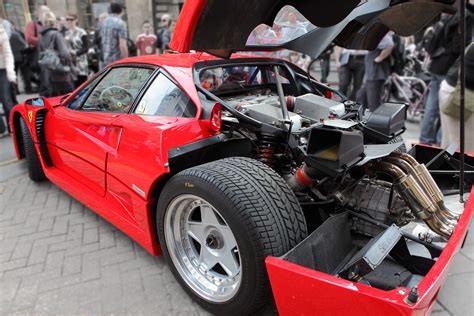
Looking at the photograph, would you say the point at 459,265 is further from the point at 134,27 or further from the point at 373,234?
the point at 134,27

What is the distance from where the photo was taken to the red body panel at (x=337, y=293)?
141cm

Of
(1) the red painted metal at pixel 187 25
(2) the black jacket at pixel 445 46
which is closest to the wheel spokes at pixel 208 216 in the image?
(1) the red painted metal at pixel 187 25

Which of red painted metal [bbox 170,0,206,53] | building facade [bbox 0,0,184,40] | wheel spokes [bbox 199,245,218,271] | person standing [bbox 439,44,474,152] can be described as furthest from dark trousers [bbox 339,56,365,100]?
building facade [bbox 0,0,184,40]

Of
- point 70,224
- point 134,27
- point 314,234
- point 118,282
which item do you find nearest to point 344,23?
point 314,234

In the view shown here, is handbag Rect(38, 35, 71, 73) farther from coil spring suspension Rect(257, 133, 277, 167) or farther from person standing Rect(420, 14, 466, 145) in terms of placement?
person standing Rect(420, 14, 466, 145)

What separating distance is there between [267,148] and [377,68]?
4.33 m

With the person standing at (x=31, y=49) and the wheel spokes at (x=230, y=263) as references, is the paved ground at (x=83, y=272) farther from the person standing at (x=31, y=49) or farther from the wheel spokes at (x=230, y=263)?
the person standing at (x=31, y=49)

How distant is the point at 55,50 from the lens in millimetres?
6191

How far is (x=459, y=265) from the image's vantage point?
8.96 feet

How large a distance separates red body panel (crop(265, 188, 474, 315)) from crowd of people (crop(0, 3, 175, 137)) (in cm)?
589

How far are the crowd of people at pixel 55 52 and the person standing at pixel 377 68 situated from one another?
15.3 feet

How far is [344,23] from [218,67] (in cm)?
102

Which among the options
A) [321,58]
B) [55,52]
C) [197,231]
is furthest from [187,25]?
[55,52]

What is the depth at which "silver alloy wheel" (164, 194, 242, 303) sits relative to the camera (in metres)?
2.16
